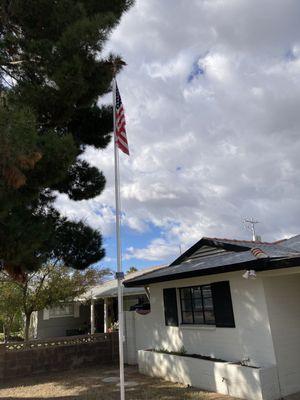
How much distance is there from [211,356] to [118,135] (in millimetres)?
6053

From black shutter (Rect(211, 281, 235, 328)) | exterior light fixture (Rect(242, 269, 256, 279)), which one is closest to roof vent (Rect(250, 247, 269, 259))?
exterior light fixture (Rect(242, 269, 256, 279))

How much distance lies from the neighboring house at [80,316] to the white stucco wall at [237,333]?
358 inches

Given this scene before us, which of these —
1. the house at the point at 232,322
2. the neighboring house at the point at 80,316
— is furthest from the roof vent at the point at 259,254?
the neighboring house at the point at 80,316

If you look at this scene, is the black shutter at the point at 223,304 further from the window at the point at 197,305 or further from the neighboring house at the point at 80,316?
the neighboring house at the point at 80,316

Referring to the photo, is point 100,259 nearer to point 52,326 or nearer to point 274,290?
point 274,290

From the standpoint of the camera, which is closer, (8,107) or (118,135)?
(8,107)

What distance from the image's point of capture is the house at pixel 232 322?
308 inches

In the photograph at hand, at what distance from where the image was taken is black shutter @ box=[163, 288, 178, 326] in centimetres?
1101

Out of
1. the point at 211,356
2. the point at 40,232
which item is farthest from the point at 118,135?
the point at 211,356

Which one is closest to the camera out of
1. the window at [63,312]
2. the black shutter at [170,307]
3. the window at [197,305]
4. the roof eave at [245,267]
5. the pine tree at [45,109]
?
the pine tree at [45,109]

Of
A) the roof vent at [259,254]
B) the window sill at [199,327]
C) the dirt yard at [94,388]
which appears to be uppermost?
the roof vent at [259,254]

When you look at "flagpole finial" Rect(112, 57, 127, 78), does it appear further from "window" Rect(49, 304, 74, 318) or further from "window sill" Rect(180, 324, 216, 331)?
"window" Rect(49, 304, 74, 318)

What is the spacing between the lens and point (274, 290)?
332 inches

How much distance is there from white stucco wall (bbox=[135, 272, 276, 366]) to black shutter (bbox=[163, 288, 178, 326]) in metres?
0.18
